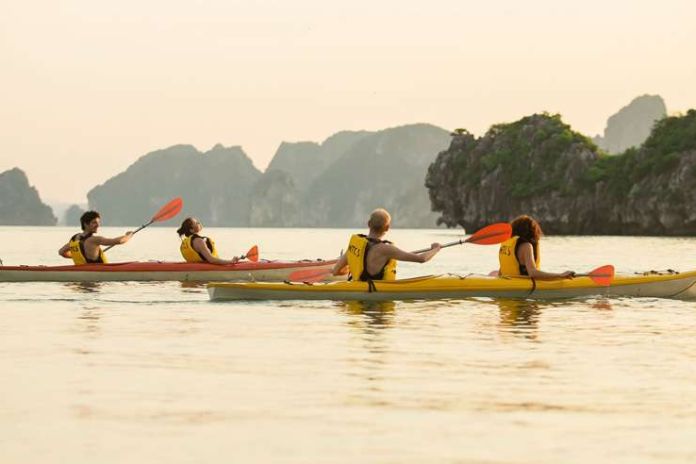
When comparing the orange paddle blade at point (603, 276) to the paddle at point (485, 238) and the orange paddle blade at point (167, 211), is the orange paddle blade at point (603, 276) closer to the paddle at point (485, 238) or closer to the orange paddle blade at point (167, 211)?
the paddle at point (485, 238)

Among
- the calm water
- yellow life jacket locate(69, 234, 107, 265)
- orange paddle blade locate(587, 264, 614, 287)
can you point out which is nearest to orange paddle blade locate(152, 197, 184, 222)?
yellow life jacket locate(69, 234, 107, 265)

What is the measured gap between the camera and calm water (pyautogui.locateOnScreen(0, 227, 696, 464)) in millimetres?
7258

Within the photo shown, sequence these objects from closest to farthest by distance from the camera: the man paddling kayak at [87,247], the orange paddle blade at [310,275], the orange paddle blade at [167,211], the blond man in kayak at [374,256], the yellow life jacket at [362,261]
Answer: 1. the blond man in kayak at [374,256]
2. the yellow life jacket at [362,261]
3. the orange paddle blade at [310,275]
4. the man paddling kayak at [87,247]
5. the orange paddle blade at [167,211]

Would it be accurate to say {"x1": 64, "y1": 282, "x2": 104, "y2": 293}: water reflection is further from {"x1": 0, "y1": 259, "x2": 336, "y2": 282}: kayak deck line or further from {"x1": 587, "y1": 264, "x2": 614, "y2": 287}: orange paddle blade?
{"x1": 587, "y1": 264, "x2": 614, "y2": 287}: orange paddle blade

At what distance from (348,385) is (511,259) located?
8.91 meters

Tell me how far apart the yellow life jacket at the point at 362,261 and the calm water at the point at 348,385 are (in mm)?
504

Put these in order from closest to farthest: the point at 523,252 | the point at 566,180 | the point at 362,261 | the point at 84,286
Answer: the point at 362,261 → the point at 523,252 → the point at 84,286 → the point at 566,180


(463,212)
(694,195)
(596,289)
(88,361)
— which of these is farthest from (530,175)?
(88,361)

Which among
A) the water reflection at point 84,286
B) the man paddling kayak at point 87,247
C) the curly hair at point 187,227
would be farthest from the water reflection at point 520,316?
the man paddling kayak at point 87,247

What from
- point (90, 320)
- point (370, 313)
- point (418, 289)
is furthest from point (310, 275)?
point (90, 320)

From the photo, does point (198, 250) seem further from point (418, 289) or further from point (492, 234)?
point (418, 289)

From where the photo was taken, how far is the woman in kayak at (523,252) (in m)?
17.8

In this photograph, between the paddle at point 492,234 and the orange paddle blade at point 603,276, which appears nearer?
the orange paddle blade at point 603,276

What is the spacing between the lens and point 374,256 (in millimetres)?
17672
